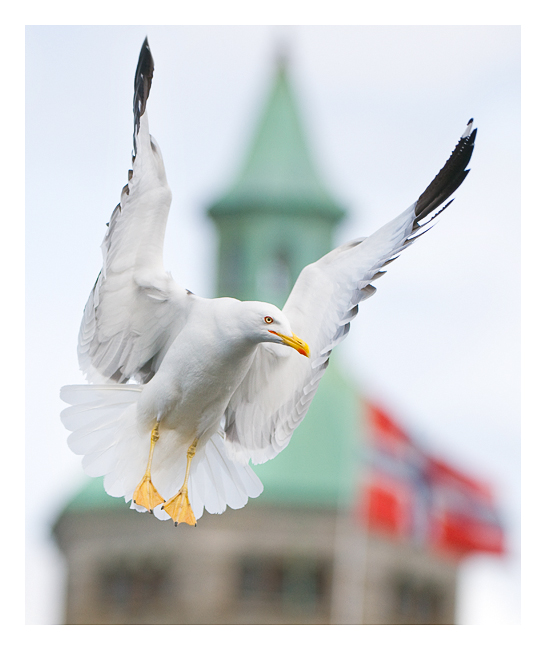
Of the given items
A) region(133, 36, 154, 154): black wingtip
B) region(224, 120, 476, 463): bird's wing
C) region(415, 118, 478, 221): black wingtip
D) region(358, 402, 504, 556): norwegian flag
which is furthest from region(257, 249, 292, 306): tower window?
region(133, 36, 154, 154): black wingtip

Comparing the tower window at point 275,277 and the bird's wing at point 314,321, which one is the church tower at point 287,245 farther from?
the bird's wing at point 314,321

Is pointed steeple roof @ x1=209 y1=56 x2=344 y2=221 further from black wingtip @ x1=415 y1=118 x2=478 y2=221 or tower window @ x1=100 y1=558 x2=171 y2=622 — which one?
black wingtip @ x1=415 y1=118 x2=478 y2=221

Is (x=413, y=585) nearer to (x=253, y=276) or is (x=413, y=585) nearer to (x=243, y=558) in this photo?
(x=243, y=558)

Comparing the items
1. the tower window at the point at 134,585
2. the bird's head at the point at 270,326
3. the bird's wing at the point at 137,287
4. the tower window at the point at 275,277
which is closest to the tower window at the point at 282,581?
the tower window at the point at 134,585

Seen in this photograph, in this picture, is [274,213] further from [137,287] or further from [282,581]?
[137,287]

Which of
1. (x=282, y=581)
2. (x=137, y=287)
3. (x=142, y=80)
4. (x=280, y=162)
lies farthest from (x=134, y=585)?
(x=142, y=80)

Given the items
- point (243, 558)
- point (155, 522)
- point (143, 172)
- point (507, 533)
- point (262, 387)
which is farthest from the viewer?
point (243, 558)

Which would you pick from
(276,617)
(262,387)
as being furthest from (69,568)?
(262,387)
